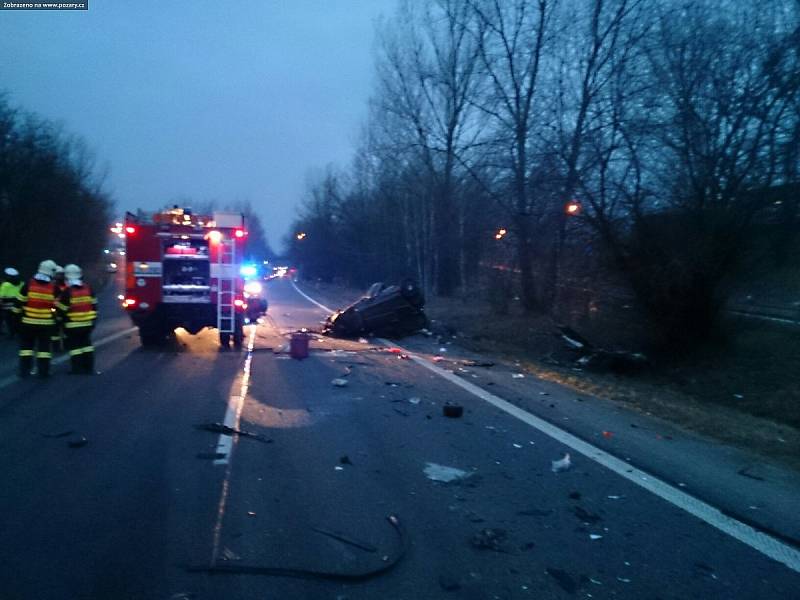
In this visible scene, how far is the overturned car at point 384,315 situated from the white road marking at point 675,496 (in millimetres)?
10048

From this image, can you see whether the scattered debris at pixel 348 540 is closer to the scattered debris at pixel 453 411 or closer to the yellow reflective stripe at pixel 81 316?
the scattered debris at pixel 453 411

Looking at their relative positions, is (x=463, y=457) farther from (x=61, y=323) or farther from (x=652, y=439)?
(x=61, y=323)

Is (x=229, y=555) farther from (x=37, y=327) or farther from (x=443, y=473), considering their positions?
(x=37, y=327)

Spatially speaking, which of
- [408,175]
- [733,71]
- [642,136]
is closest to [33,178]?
[408,175]

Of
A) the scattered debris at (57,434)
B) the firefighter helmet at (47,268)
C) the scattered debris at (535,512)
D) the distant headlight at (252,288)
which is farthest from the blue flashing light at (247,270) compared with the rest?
the scattered debris at (535,512)

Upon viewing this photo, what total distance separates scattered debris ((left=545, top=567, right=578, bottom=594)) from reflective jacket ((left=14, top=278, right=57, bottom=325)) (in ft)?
31.6

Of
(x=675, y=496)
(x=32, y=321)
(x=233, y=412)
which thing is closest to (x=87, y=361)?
(x=32, y=321)

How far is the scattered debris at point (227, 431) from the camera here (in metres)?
7.99

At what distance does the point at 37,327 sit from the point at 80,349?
0.74 m

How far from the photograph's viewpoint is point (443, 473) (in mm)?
6754

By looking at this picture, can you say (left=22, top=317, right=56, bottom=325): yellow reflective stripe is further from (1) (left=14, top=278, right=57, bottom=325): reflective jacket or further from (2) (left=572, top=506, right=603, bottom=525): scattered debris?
(2) (left=572, top=506, right=603, bottom=525): scattered debris

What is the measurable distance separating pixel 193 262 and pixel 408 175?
21685 millimetres

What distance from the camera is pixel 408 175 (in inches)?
1458

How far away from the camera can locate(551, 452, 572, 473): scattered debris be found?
6941 millimetres
